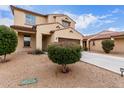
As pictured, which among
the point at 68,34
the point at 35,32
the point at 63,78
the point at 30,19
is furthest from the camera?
the point at 30,19

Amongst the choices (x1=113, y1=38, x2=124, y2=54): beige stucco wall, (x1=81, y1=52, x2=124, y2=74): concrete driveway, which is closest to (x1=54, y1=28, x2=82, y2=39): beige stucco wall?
(x1=81, y1=52, x2=124, y2=74): concrete driveway

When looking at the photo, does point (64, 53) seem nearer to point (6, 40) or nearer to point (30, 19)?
point (6, 40)

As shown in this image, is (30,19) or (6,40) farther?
(30,19)

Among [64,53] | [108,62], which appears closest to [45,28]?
[108,62]

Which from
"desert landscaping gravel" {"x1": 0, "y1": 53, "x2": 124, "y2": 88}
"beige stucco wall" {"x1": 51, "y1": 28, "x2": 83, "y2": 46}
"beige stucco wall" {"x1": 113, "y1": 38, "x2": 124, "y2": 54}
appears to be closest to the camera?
"desert landscaping gravel" {"x1": 0, "y1": 53, "x2": 124, "y2": 88}

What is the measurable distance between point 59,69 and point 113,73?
3701 mm

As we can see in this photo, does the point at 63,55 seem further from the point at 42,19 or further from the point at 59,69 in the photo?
the point at 42,19

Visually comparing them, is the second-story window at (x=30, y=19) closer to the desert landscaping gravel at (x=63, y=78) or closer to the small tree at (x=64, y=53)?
the desert landscaping gravel at (x=63, y=78)

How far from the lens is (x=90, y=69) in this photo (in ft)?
26.9

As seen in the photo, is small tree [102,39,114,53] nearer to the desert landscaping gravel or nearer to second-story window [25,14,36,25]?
the desert landscaping gravel

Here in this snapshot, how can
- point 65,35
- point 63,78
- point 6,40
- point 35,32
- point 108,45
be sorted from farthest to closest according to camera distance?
point 108,45
point 65,35
point 35,32
point 6,40
point 63,78
